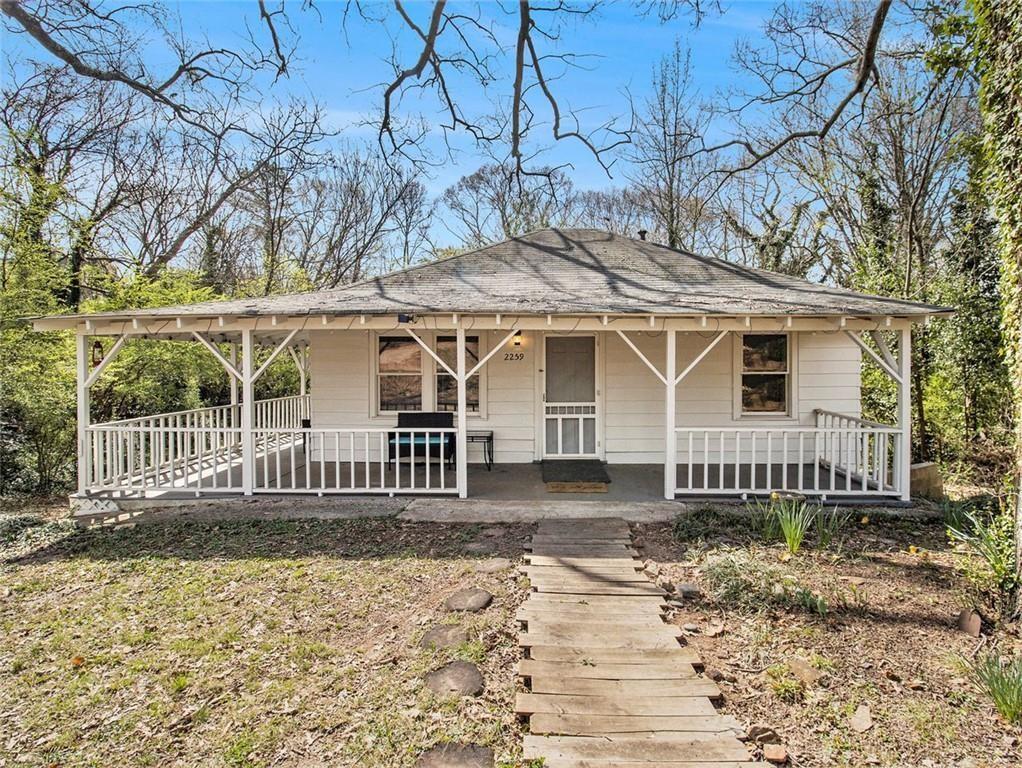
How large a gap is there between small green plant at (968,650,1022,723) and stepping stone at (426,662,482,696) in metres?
2.96

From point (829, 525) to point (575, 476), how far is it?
11.1 feet

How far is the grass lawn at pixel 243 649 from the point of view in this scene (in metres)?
2.87

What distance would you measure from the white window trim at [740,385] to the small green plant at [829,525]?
2.68 metres

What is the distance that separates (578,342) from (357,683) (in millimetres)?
6857

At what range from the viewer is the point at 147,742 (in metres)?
2.87

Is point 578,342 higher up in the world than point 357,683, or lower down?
higher up

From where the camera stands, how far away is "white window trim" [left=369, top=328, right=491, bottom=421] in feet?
30.2

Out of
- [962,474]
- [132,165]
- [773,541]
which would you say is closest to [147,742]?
[773,541]

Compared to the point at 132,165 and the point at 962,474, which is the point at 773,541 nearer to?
the point at 962,474

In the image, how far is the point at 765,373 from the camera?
923 cm

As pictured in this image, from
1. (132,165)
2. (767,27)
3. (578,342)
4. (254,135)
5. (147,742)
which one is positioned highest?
(132,165)

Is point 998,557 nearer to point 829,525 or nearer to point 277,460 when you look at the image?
point 829,525

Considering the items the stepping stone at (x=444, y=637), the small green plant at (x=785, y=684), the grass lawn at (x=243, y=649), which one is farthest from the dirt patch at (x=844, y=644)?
the stepping stone at (x=444, y=637)

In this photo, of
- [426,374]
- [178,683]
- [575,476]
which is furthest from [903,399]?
[178,683]
